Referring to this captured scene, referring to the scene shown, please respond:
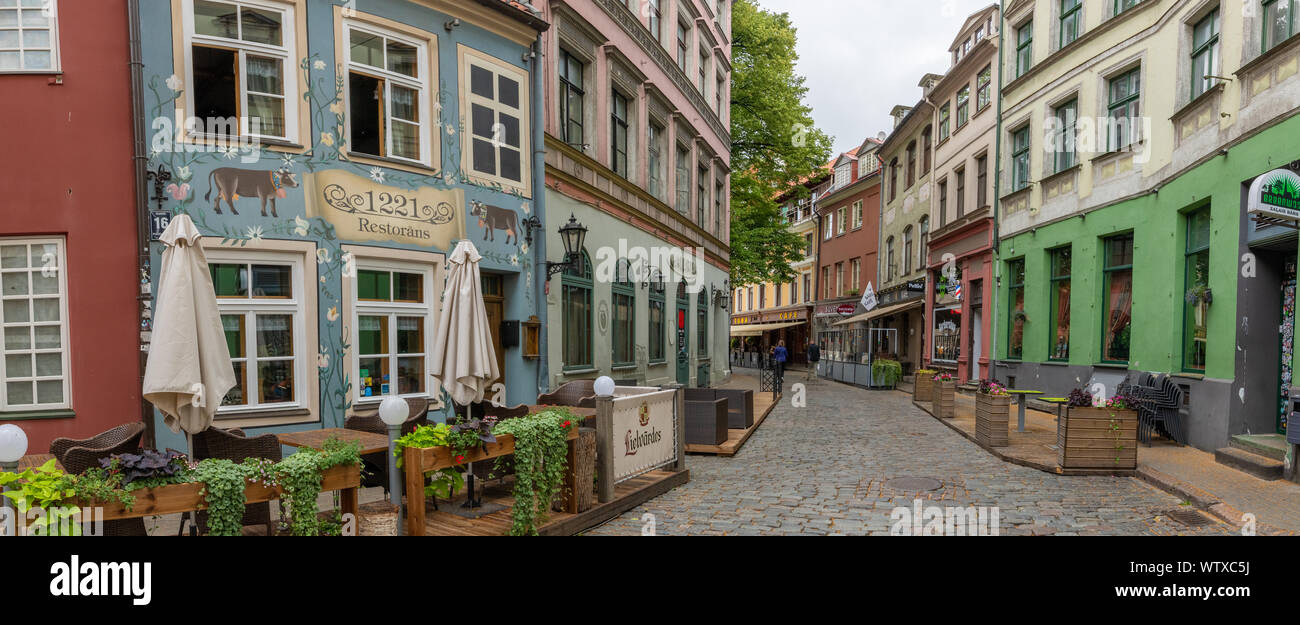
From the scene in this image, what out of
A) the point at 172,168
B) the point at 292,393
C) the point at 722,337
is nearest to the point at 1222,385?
the point at 292,393

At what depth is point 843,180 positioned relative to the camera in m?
37.1

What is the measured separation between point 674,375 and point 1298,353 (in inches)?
504

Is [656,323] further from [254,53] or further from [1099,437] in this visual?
[254,53]

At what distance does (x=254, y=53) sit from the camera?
8016 mm

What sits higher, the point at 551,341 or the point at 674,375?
the point at 551,341

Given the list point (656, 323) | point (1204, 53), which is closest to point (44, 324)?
point (656, 323)

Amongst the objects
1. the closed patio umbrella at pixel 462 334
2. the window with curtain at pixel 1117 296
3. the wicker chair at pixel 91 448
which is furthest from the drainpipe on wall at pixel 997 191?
the wicker chair at pixel 91 448

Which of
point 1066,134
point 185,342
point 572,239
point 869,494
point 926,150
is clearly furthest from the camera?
point 926,150

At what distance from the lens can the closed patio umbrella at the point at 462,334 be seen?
19.9 ft

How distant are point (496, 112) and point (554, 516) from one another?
6694mm

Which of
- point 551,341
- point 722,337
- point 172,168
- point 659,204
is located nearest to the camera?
point 172,168

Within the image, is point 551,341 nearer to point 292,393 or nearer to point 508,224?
point 508,224
